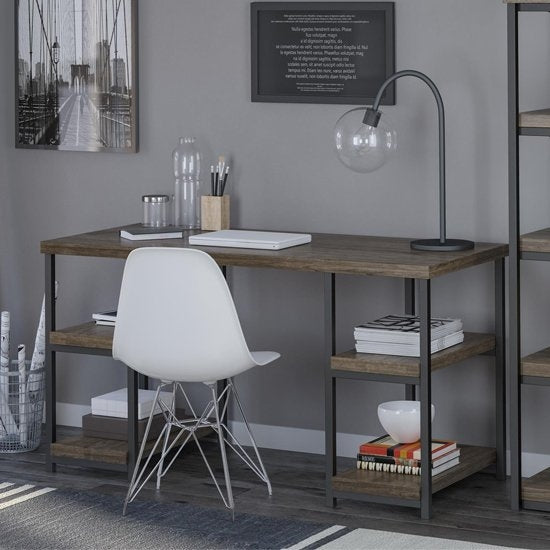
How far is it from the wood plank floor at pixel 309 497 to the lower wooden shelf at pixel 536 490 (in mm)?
46

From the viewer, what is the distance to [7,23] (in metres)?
5.25

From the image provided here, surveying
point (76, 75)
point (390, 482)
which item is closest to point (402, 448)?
point (390, 482)

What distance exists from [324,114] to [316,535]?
1.58 metres

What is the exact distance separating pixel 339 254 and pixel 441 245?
0.34 meters

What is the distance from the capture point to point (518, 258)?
402 centimetres

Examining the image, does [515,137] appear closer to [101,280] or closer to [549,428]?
[549,428]

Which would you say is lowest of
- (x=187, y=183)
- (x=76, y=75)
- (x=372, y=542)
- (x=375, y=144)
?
(x=372, y=542)

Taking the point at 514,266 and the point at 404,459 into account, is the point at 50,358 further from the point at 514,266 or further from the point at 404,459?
the point at 514,266

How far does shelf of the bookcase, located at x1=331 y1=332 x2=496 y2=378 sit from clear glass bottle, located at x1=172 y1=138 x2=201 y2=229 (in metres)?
0.96

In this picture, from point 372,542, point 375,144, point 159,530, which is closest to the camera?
point 372,542

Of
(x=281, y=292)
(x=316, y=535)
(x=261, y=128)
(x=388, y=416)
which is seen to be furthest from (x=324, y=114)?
(x=316, y=535)

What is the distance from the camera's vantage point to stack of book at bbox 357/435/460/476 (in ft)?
13.6

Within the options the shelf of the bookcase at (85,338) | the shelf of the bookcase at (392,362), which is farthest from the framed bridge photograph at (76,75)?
the shelf of the bookcase at (392,362)

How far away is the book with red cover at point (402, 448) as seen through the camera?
417 cm
